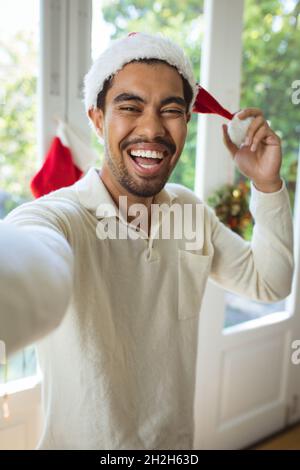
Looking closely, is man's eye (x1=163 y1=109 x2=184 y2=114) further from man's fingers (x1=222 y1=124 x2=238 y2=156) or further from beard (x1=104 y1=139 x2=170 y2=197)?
man's fingers (x1=222 y1=124 x2=238 y2=156)

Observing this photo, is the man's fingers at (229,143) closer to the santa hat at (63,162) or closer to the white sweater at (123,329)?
the white sweater at (123,329)

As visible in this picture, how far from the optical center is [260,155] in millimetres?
1106

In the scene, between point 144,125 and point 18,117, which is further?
point 18,117

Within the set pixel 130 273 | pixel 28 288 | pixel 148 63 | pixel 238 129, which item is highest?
pixel 148 63

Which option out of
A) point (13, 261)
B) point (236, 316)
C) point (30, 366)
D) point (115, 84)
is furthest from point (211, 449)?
point (13, 261)

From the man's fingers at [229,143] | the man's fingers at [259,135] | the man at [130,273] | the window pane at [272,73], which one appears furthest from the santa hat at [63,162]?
the window pane at [272,73]

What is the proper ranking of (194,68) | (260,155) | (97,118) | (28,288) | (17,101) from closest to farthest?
(28,288)
(97,118)
(260,155)
(17,101)
(194,68)

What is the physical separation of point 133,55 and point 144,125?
16cm

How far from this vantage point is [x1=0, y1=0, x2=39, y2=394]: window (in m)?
1.28

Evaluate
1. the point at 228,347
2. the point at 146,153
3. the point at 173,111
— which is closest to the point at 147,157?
the point at 146,153

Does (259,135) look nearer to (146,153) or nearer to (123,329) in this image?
(146,153)

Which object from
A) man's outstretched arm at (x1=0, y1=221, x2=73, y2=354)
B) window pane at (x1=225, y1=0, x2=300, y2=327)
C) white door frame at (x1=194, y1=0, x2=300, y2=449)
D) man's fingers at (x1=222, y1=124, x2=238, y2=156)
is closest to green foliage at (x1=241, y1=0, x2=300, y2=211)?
window pane at (x1=225, y1=0, x2=300, y2=327)

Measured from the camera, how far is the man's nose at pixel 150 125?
0.89 metres
